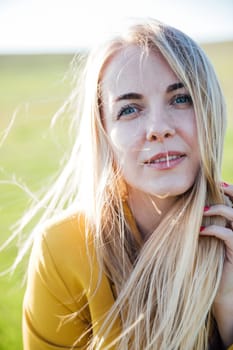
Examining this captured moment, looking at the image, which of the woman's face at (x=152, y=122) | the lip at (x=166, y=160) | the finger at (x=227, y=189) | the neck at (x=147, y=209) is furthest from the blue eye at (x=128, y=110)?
the finger at (x=227, y=189)

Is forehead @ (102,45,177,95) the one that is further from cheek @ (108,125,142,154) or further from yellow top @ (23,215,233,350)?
yellow top @ (23,215,233,350)

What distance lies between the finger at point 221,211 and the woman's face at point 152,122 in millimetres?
163

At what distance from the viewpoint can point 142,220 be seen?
102 inches

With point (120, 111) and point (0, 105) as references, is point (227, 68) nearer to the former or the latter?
point (0, 105)

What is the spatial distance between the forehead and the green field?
479mm

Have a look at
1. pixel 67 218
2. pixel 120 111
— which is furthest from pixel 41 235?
pixel 120 111

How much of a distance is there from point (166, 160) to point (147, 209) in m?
0.43

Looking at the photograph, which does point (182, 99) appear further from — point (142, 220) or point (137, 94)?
point (142, 220)

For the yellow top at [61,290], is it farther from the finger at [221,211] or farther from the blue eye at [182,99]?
the blue eye at [182,99]

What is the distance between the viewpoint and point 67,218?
2547mm

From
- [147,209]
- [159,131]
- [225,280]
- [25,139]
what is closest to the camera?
[159,131]

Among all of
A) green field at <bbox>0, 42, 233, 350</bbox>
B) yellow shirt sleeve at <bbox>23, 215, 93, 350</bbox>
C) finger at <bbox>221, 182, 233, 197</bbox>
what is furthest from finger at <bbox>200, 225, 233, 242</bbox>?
green field at <bbox>0, 42, 233, 350</bbox>

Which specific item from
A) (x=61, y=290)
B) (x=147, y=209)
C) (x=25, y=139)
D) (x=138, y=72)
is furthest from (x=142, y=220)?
(x=25, y=139)

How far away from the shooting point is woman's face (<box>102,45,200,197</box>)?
221 cm
